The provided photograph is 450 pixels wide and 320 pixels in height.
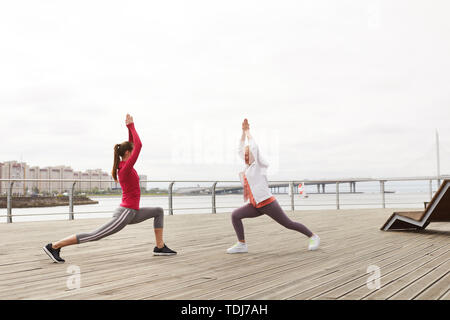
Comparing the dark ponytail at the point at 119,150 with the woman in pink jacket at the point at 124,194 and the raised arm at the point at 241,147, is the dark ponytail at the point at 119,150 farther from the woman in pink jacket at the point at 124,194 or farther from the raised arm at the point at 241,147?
the raised arm at the point at 241,147

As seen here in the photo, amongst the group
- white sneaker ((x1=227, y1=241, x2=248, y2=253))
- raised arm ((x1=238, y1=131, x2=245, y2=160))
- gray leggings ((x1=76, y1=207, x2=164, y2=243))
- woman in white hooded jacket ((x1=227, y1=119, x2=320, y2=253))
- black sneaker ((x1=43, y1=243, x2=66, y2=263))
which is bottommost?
white sneaker ((x1=227, y1=241, x2=248, y2=253))

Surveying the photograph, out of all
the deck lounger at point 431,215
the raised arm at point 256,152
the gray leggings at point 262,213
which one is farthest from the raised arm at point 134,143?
the deck lounger at point 431,215

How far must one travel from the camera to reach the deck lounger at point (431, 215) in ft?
18.3

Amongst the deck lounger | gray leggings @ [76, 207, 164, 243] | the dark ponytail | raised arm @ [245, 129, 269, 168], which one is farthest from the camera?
the deck lounger

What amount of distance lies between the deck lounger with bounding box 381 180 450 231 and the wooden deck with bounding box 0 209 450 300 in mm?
293

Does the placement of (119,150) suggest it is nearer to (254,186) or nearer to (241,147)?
(241,147)

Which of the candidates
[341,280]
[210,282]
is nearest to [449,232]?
[341,280]

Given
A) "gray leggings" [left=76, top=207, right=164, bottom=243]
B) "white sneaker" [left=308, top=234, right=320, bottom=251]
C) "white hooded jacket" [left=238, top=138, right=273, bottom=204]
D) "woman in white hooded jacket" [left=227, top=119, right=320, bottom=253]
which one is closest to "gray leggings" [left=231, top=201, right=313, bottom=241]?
"woman in white hooded jacket" [left=227, top=119, right=320, bottom=253]

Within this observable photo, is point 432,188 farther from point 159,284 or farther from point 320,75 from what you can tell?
point 159,284

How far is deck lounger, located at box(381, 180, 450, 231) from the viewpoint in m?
5.58

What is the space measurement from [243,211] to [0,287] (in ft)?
8.08

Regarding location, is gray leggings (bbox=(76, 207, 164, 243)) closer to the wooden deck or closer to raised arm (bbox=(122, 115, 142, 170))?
the wooden deck

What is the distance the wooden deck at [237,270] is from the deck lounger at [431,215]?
29cm

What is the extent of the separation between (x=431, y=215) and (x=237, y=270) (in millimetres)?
3782
